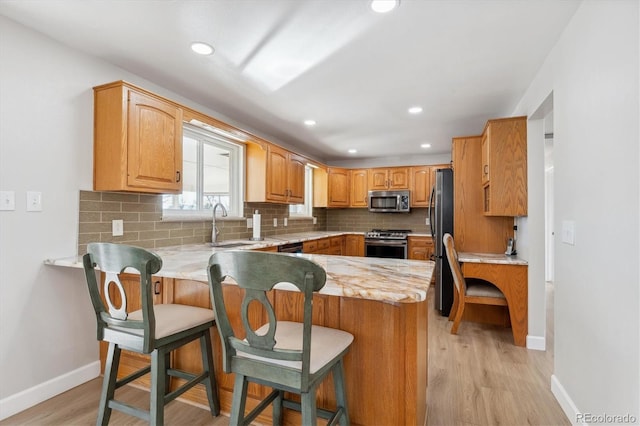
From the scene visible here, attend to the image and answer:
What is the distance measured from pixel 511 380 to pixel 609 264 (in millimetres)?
1254

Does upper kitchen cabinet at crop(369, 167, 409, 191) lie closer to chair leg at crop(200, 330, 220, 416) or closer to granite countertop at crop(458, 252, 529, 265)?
granite countertop at crop(458, 252, 529, 265)

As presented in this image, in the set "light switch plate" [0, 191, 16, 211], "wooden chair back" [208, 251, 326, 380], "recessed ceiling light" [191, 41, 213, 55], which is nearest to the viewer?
"wooden chair back" [208, 251, 326, 380]

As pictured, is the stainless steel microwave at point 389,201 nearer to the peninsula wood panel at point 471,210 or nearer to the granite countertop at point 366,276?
the peninsula wood panel at point 471,210

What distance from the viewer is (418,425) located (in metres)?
1.49

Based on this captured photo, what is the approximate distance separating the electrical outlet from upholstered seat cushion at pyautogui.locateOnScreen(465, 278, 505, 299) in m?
3.07

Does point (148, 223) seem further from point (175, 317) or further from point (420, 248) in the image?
point (420, 248)

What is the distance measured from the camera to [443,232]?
12.3 ft

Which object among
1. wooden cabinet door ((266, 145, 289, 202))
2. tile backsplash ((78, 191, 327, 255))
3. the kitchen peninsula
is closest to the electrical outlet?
tile backsplash ((78, 191, 327, 255))

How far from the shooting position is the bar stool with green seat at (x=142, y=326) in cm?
141

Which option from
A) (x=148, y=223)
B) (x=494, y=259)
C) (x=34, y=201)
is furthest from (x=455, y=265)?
(x=34, y=201)

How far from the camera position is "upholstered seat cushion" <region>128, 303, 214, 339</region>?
5.09 feet

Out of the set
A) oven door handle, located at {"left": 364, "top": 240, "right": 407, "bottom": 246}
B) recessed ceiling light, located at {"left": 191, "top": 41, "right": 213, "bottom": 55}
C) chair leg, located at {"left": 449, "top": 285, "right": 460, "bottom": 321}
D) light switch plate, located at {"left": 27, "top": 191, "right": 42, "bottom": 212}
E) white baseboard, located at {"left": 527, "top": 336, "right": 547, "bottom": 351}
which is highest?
recessed ceiling light, located at {"left": 191, "top": 41, "right": 213, "bottom": 55}

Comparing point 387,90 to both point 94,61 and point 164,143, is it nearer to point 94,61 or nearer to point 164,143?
point 164,143

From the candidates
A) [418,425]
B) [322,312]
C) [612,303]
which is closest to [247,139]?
[322,312]
